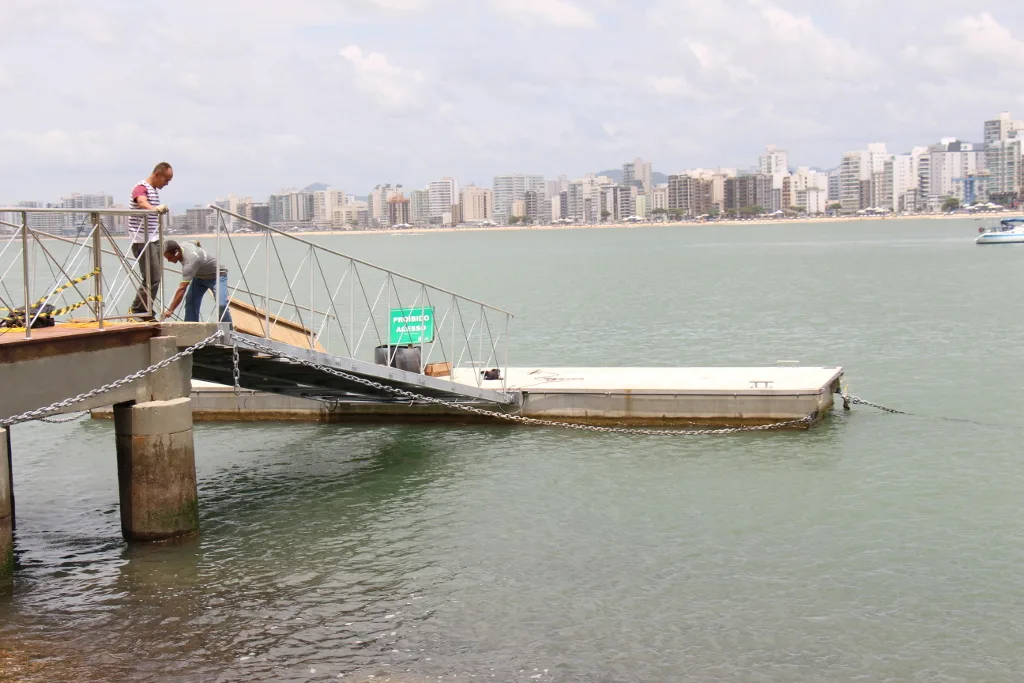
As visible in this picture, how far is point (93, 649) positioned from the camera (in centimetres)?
1275

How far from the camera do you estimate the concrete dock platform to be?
23.2 meters

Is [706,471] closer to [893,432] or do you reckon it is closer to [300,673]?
[893,432]

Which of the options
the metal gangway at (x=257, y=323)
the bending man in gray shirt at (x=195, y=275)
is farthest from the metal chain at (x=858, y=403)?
the bending man in gray shirt at (x=195, y=275)

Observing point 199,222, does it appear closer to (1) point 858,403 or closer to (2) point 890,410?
(1) point 858,403

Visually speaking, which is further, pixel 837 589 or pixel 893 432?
pixel 893 432

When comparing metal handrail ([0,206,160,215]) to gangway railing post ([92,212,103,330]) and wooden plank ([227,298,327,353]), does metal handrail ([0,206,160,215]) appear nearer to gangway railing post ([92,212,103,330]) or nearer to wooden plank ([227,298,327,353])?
gangway railing post ([92,212,103,330])

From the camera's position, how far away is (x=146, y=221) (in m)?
16.3

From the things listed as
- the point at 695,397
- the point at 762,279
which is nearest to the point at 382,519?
the point at 695,397

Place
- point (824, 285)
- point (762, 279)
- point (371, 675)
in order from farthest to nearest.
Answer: point (762, 279)
point (824, 285)
point (371, 675)

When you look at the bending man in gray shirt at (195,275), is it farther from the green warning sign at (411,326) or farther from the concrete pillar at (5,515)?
the green warning sign at (411,326)

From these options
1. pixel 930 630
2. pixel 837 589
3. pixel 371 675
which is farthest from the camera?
pixel 837 589

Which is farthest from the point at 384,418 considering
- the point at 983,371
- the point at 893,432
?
the point at 983,371

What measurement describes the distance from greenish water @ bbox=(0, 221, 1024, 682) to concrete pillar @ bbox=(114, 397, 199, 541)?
0.45m

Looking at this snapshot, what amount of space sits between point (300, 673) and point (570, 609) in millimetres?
3405
